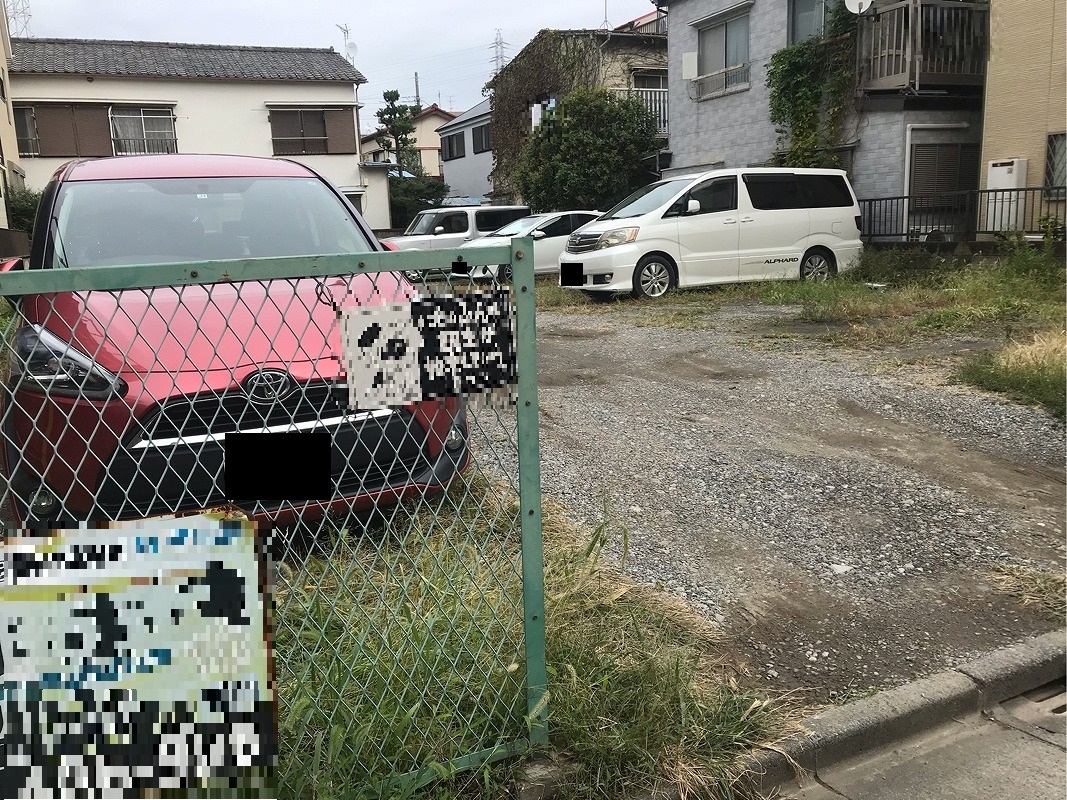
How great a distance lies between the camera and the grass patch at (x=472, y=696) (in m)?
2.02

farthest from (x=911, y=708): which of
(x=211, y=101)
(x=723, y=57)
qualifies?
(x=211, y=101)

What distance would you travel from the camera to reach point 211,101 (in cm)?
2716

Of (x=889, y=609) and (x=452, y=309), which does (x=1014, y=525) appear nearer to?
(x=889, y=609)

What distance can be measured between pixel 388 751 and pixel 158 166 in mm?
3314

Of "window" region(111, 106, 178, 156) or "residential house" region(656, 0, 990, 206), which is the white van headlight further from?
"window" region(111, 106, 178, 156)

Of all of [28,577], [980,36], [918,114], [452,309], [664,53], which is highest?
[664,53]

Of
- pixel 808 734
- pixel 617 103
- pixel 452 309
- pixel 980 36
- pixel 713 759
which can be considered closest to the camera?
pixel 452 309

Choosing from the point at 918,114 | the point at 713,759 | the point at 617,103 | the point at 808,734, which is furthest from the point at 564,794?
the point at 617,103

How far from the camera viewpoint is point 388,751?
206 cm

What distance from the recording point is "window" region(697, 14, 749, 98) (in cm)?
1647

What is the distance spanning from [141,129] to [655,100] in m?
16.8

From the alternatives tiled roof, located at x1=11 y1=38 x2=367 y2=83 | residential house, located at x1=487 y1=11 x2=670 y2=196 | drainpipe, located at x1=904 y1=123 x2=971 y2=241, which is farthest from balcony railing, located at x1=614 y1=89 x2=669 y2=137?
tiled roof, located at x1=11 y1=38 x2=367 y2=83

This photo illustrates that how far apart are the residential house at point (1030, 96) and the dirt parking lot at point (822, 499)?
6483 millimetres

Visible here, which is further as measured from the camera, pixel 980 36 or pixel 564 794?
pixel 980 36
